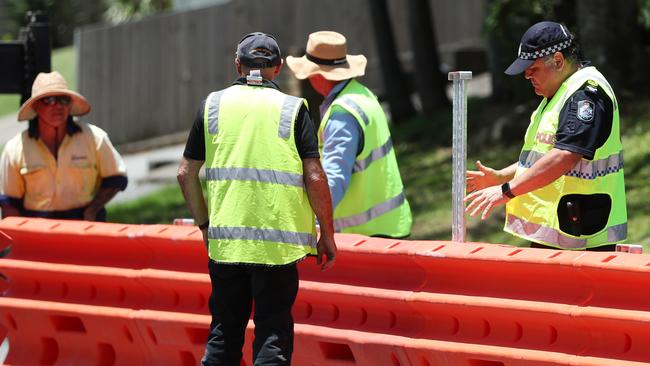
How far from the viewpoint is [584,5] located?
14.5 m

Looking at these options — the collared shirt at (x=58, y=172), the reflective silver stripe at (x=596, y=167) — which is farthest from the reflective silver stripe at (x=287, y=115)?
the collared shirt at (x=58, y=172)

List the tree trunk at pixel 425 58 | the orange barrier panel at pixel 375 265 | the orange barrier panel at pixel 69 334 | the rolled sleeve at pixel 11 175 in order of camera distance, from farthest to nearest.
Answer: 1. the tree trunk at pixel 425 58
2. the rolled sleeve at pixel 11 175
3. the orange barrier panel at pixel 69 334
4. the orange barrier panel at pixel 375 265

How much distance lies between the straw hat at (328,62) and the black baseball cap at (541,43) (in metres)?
1.49

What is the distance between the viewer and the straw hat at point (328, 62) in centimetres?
754

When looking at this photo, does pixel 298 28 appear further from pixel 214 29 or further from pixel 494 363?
pixel 494 363

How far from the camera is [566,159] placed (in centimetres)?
596

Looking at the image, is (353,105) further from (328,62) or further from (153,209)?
(153,209)

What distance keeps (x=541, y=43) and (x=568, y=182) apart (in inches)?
26.5

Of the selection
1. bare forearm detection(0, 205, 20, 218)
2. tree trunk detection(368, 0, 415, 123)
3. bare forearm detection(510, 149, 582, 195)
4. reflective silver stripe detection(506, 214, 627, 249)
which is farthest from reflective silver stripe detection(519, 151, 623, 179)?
tree trunk detection(368, 0, 415, 123)

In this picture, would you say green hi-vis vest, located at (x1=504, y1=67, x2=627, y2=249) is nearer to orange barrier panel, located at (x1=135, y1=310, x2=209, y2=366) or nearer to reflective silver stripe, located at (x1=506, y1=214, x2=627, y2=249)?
reflective silver stripe, located at (x1=506, y1=214, x2=627, y2=249)

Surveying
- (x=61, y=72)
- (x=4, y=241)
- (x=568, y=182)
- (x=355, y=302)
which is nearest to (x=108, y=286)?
(x=4, y=241)

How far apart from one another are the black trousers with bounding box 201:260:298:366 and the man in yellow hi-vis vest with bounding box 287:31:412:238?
115 centimetres

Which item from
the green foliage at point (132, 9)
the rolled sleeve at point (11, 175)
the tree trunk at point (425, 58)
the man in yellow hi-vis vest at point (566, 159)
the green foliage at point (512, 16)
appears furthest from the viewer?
the green foliage at point (132, 9)

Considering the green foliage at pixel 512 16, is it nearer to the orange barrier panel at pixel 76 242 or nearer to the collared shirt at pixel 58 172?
the collared shirt at pixel 58 172
